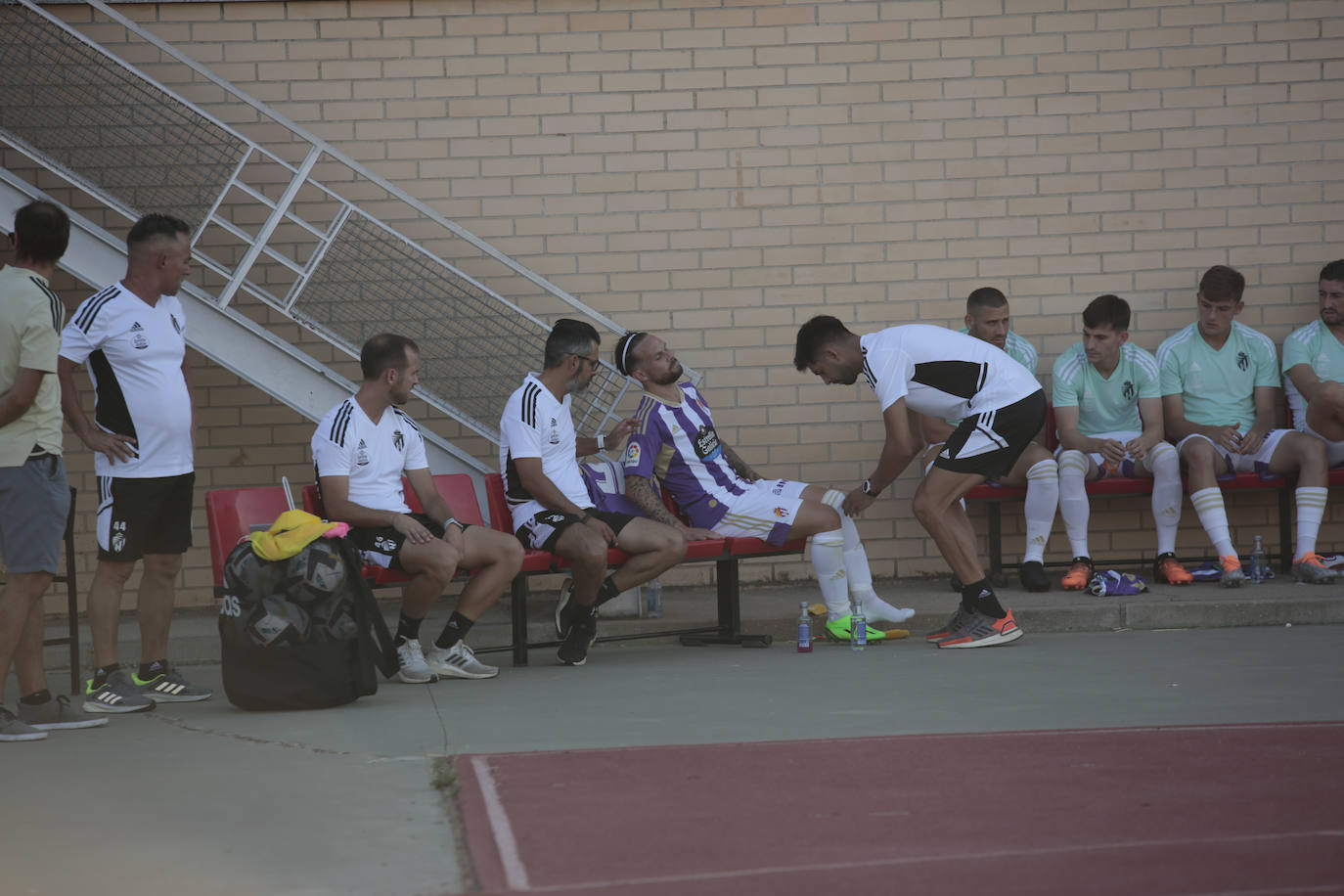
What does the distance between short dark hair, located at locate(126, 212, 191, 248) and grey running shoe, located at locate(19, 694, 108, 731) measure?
1.98 m

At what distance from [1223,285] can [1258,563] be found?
5.60 feet

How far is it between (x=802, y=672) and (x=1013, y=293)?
12.1 ft

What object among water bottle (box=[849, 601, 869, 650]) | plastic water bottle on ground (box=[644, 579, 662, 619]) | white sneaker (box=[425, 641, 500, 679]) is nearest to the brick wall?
plastic water bottle on ground (box=[644, 579, 662, 619])

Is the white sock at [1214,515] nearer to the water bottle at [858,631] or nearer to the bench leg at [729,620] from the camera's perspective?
the water bottle at [858,631]

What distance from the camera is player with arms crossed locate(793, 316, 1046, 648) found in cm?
715

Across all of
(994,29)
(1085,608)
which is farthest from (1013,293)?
(1085,608)

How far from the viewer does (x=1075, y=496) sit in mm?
8523

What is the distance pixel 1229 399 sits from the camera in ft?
29.1

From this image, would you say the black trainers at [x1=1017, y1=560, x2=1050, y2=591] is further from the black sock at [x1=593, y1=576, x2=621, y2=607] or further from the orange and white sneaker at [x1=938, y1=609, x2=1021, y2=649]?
the black sock at [x1=593, y1=576, x2=621, y2=607]

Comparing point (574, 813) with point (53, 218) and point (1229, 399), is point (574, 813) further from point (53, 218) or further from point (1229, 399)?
point (1229, 399)

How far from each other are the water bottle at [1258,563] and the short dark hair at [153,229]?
20.4ft

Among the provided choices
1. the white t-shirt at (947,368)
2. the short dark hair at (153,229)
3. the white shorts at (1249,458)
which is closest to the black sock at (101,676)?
the short dark hair at (153,229)

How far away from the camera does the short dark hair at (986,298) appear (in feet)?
27.8

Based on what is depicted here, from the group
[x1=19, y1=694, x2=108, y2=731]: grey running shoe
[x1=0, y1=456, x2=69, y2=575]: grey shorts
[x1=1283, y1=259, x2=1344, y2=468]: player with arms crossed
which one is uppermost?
[x1=1283, y1=259, x2=1344, y2=468]: player with arms crossed
